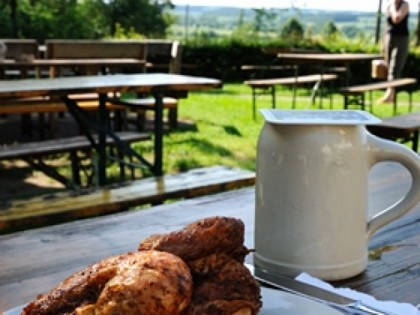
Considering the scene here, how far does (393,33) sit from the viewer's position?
10.9 metres

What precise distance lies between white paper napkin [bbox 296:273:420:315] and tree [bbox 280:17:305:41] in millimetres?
15993

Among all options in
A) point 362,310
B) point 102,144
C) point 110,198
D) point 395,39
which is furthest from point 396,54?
point 362,310

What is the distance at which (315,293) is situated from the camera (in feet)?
3.08

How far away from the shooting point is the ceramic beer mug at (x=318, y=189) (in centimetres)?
102

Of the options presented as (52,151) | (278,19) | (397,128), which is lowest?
(52,151)

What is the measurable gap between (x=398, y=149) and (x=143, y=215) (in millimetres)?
591

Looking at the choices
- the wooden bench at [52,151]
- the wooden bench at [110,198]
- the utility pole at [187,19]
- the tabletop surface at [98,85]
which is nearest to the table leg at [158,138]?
the tabletop surface at [98,85]

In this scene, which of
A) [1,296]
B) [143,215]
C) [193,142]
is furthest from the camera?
[193,142]

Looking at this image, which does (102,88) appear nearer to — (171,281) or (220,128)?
(171,281)

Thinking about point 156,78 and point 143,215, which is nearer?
point 143,215

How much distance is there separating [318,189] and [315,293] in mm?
148

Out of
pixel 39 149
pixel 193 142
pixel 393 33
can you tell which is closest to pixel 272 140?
pixel 39 149

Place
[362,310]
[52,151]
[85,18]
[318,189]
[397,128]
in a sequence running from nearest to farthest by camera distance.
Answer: [362,310]
[318,189]
[397,128]
[52,151]
[85,18]

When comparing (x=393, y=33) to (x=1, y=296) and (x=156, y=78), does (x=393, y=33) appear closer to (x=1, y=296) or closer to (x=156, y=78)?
Result: (x=156, y=78)
